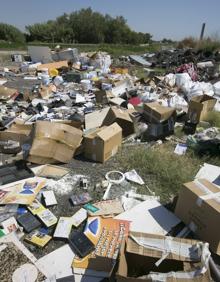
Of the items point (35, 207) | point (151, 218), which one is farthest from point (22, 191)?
point (151, 218)

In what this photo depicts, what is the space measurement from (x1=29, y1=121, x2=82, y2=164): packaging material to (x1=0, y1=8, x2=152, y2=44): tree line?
24.1 m

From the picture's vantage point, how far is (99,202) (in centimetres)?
281

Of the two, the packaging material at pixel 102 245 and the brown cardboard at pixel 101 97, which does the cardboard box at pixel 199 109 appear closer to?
the brown cardboard at pixel 101 97

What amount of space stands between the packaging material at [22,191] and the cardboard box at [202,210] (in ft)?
5.15

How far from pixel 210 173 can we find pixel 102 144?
1.50m

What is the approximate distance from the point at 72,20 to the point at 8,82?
27.4 meters

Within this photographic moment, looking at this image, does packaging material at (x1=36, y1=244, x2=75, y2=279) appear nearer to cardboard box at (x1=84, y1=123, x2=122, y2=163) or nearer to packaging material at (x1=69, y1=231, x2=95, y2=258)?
packaging material at (x1=69, y1=231, x2=95, y2=258)

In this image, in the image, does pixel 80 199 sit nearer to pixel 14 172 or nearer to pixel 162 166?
pixel 14 172

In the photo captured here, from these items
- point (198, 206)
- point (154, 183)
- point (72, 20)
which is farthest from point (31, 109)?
point (72, 20)

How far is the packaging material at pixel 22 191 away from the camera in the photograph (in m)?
2.71

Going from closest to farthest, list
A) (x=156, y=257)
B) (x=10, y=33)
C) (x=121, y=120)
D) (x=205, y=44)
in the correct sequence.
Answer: (x=156, y=257)
(x=121, y=120)
(x=205, y=44)
(x=10, y=33)

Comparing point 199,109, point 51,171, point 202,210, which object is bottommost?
point 51,171

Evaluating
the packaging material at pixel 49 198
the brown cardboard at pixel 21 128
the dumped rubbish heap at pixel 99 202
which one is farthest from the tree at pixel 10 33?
the packaging material at pixel 49 198

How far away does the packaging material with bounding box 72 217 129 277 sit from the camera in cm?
210
